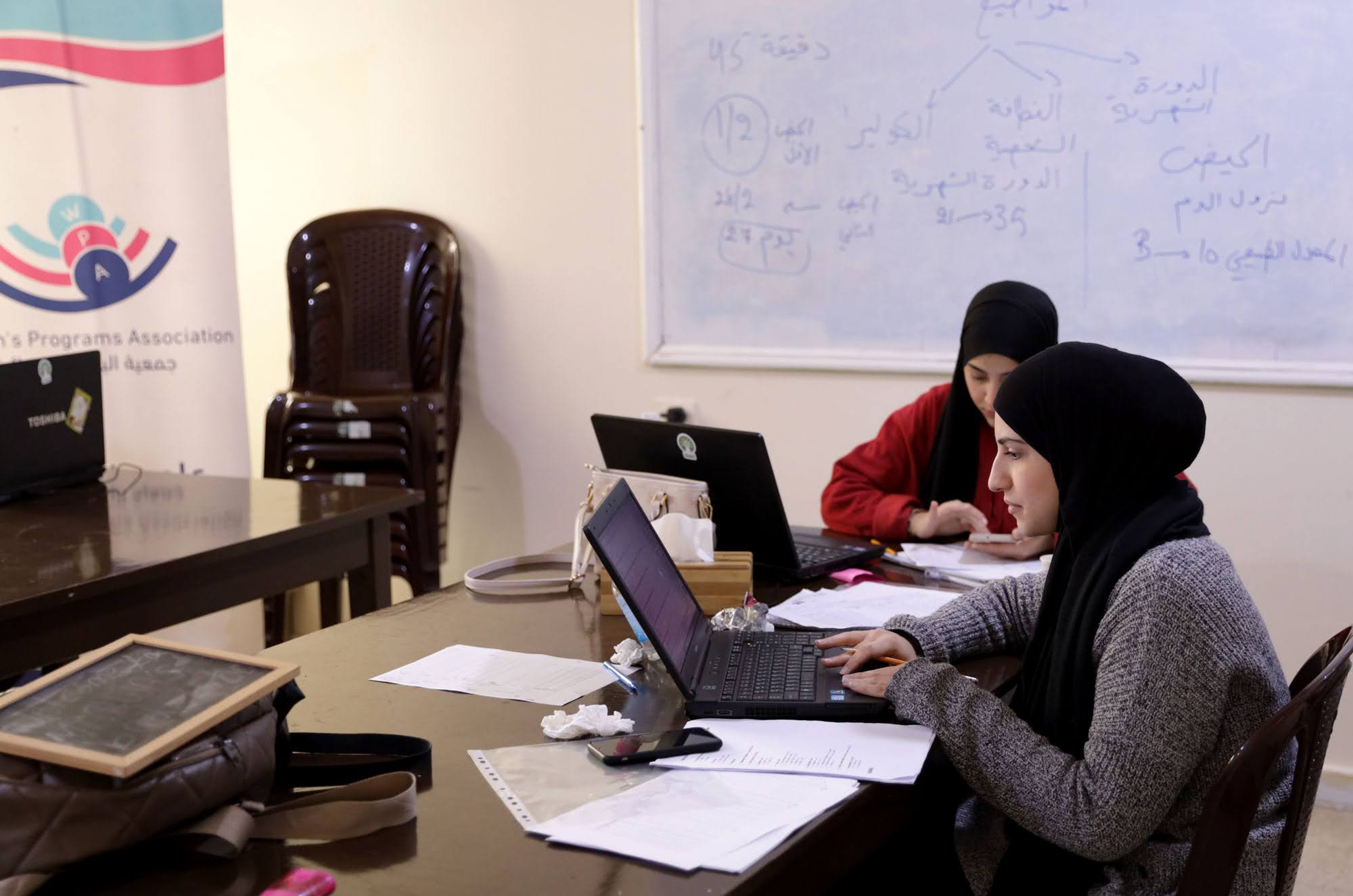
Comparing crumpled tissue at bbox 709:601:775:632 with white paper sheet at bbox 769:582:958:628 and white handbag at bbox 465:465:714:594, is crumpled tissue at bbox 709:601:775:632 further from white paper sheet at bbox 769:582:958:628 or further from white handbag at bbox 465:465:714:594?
white handbag at bbox 465:465:714:594

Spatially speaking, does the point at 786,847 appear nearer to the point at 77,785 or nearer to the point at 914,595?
the point at 77,785

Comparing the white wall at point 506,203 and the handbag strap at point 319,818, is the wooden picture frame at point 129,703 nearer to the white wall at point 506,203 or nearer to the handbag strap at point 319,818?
the handbag strap at point 319,818

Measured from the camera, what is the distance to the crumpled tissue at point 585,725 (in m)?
1.35

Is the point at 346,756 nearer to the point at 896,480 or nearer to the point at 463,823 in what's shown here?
the point at 463,823

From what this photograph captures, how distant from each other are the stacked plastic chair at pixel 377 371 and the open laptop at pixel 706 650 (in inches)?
89.2

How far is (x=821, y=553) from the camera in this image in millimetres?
2189

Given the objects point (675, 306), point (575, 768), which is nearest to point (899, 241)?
point (675, 306)

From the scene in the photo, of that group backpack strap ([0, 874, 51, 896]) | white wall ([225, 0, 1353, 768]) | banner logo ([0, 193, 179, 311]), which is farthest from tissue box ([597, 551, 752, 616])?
banner logo ([0, 193, 179, 311])

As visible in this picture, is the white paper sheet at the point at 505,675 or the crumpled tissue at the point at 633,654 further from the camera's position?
the crumpled tissue at the point at 633,654

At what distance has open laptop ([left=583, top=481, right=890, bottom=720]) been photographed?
141 cm

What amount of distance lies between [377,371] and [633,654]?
2711 millimetres

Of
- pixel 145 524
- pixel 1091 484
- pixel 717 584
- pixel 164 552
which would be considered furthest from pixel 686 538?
pixel 145 524

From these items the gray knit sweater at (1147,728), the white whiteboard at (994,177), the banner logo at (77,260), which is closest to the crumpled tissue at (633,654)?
the gray knit sweater at (1147,728)

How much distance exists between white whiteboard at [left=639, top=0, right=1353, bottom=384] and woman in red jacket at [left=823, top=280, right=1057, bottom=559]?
779 millimetres
